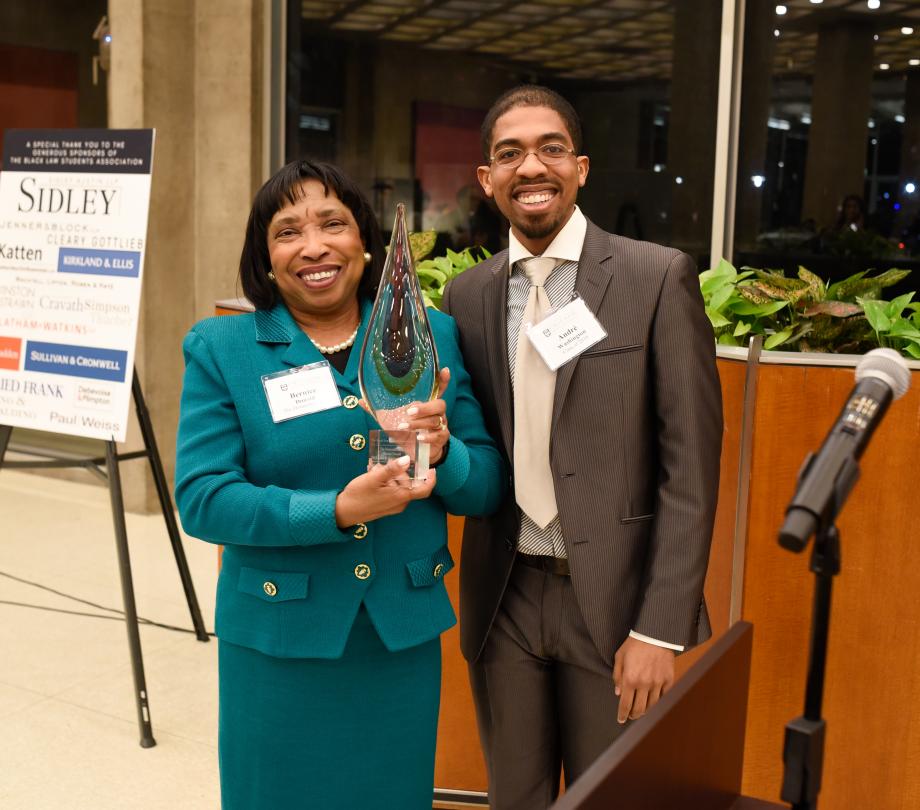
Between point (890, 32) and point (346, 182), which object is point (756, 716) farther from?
point (890, 32)

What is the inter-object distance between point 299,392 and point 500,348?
1.27 ft

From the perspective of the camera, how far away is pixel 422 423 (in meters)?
1.46

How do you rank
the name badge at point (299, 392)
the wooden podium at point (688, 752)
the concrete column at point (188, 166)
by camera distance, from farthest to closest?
the concrete column at point (188, 166), the name badge at point (299, 392), the wooden podium at point (688, 752)

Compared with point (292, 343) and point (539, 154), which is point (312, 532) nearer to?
point (292, 343)

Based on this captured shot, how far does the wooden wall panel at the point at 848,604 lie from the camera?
7.59 ft

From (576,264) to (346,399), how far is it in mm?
478

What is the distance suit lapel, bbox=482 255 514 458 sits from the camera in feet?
5.84

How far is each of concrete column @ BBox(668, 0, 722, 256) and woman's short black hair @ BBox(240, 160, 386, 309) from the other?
140 inches

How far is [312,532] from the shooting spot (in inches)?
59.6

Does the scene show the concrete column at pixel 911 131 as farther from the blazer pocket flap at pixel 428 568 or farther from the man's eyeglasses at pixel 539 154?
the blazer pocket flap at pixel 428 568

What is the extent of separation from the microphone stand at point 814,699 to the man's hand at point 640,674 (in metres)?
0.65

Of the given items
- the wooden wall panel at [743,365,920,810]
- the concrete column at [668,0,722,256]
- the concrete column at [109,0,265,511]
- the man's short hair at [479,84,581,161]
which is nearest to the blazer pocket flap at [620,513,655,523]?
the man's short hair at [479,84,581,161]

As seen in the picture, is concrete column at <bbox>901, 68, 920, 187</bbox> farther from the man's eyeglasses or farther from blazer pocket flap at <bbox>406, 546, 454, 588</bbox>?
blazer pocket flap at <bbox>406, 546, 454, 588</bbox>

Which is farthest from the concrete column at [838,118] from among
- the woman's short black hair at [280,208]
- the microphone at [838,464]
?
the microphone at [838,464]
